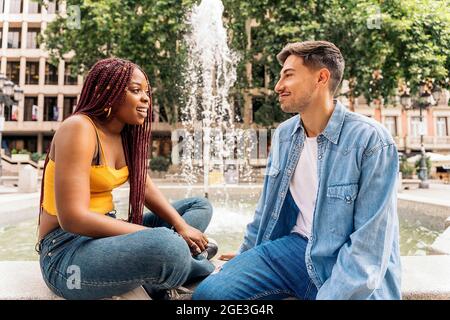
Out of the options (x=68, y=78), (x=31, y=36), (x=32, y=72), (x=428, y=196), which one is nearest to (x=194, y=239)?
(x=428, y=196)

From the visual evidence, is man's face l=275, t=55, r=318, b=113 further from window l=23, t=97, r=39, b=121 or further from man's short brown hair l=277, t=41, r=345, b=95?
window l=23, t=97, r=39, b=121

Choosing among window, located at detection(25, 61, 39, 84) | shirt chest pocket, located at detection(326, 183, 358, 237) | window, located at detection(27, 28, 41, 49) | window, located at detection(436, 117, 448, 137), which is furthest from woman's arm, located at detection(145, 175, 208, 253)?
window, located at detection(436, 117, 448, 137)

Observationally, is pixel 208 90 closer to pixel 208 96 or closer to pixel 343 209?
pixel 208 96

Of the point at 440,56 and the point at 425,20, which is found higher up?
the point at 425,20

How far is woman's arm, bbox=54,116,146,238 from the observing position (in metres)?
1.54

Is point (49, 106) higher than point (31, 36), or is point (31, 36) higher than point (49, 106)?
point (31, 36)

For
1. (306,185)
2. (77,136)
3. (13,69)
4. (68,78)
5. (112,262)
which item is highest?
(68,78)

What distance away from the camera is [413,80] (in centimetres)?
1464

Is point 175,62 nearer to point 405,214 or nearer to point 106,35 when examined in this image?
point 106,35

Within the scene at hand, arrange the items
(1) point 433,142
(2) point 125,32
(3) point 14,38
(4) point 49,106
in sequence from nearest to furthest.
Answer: (2) point 125,32, (3) point 14,38, (4) point 49,106, (1) point 433,142

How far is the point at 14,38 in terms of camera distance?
26.8 meters

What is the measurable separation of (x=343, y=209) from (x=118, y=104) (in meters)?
1.16
